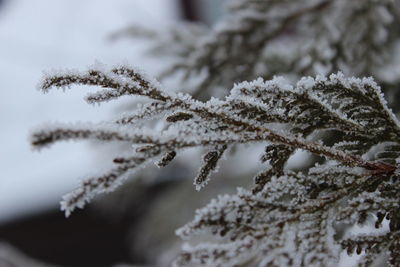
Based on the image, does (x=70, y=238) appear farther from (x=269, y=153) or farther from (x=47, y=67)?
(x=269, y=153)

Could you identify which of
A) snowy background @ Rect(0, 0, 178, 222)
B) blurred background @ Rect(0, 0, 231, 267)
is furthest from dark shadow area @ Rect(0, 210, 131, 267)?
snowy background @ Rect(0, 0, 178, 222)

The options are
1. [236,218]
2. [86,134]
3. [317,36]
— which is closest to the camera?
[86,134]

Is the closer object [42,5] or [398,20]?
[398,20]

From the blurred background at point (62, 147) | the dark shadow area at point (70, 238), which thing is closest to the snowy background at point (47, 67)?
the blurred background at point (62, 147)

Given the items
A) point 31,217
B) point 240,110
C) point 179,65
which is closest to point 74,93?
point 31,217

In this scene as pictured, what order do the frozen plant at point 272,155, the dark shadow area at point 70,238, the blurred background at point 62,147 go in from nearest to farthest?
the frozen plant at point 272,155 < the blurred background at point 62,147 < the dark shadow area at point 70,238

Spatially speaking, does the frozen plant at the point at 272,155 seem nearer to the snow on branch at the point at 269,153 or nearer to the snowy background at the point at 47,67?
the snow on branch at the point at 269,153

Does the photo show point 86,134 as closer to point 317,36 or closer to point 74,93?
point 317,36
